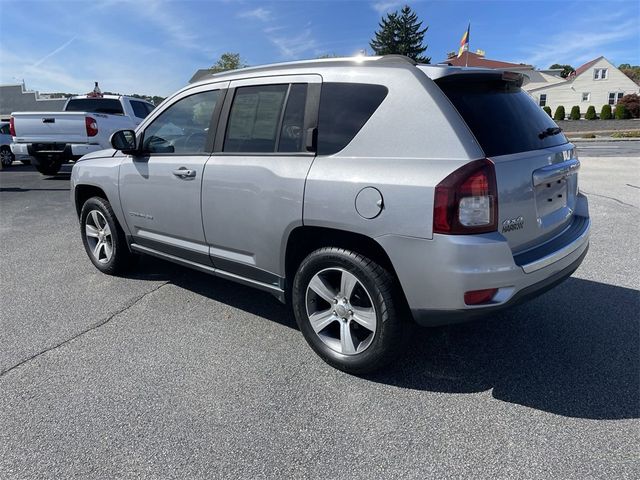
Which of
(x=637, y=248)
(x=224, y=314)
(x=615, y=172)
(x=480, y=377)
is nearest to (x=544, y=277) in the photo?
(x=480, y=377)

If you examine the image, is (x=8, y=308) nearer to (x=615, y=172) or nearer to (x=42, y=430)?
(x=42, y=430)

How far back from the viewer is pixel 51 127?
1101 centimetres

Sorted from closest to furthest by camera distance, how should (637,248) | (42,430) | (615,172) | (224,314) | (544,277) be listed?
(42,430) → (544,277) → (224,314) → (637,248) → (615,172)

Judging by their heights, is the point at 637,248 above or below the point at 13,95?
below

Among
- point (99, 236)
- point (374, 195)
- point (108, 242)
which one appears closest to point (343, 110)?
point (374, 195)

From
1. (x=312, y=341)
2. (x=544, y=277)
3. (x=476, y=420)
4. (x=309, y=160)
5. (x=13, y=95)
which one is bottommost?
(x=476, y=420)

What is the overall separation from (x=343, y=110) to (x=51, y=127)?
10.4 m

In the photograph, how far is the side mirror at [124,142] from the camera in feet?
13.5

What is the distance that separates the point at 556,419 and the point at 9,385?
3.22 m

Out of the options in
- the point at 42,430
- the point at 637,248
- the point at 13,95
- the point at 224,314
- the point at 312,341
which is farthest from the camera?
the point at 13,95

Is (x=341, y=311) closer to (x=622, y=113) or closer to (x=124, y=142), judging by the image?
(x=124, y=142)

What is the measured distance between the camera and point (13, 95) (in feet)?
136

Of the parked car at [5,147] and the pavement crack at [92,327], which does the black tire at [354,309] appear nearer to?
the pavement crack at [92,327]

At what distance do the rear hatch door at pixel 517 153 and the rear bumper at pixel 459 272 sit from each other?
124mm
